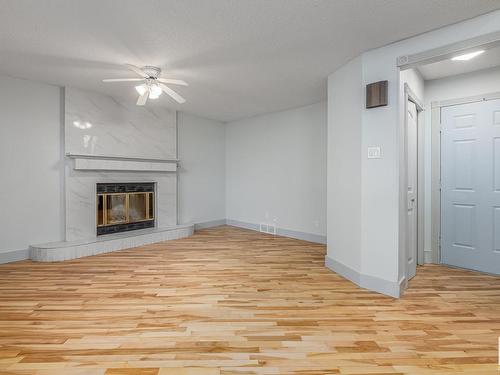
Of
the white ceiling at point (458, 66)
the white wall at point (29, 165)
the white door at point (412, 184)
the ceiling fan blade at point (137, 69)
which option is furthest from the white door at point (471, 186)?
the white wall at point (29, 165)

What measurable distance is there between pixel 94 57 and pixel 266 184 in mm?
3834

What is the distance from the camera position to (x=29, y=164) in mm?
3984

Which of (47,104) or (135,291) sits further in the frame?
(47,104)

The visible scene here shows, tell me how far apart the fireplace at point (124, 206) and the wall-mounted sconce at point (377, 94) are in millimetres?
4170

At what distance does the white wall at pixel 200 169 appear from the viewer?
6.05m

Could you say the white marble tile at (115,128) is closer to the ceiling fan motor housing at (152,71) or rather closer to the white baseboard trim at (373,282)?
the ceiling fan motor housing at (152,71)

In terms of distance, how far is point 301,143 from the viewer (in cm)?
532

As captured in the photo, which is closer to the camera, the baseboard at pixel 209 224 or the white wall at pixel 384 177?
the white wall at pixel 384 177

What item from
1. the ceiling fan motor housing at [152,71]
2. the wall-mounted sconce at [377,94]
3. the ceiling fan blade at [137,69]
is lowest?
the wall-mounted sconce at [377,94]

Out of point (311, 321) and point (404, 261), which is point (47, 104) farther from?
point (404, 261)

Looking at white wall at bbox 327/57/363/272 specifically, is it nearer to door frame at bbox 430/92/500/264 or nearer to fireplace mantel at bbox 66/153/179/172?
door frame at bbox 430/92/500/264

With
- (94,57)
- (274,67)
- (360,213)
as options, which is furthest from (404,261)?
(94,57)

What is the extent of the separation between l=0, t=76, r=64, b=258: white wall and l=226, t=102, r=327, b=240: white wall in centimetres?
353

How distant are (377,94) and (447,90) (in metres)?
1.63
